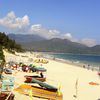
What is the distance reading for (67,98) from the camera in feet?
75.5

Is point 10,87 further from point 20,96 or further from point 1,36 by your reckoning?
point 1,36

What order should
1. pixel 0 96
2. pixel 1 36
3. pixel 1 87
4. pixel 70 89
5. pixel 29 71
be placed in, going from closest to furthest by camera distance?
pixel 0 96 → pixel 1 87 → pixel 70 89 → pixel 29 71 → pixel 1 36

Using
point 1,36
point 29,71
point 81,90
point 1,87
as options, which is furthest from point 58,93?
point 1,36

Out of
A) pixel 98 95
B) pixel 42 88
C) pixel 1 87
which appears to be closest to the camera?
pixel 1 87

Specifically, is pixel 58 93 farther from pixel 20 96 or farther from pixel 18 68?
pixel 18 68

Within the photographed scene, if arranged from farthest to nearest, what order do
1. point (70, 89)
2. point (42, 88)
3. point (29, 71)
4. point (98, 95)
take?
point (29, 71) < point (70, 89) < point (98, 95) < point (42, 88)

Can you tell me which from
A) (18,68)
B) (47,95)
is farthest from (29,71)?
(47,95)

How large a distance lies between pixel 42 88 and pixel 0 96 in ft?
18.6

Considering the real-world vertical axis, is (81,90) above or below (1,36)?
below

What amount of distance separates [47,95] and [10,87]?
9.03 ft

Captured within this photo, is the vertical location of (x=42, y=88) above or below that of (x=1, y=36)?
below

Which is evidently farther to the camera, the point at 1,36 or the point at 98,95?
the point at 1,36

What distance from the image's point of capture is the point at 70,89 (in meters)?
27.2

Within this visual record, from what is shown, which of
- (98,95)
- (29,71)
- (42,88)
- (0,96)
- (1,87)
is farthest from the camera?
(29,71)
